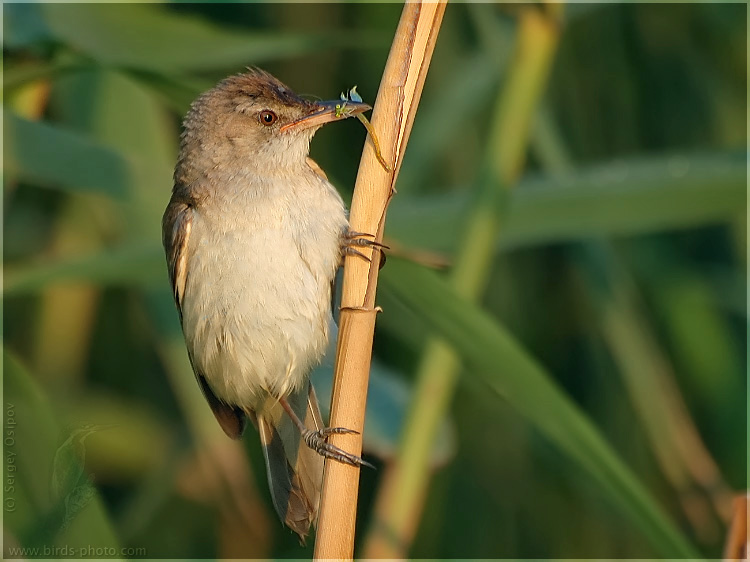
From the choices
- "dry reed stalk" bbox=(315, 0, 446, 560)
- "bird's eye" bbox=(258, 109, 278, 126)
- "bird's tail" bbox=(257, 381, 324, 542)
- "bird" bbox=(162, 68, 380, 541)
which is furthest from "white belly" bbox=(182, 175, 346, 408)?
"dry reed stalk" bbox=(315, 0, 446, 560)

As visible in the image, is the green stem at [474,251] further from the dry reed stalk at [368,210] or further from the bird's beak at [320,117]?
the dry reed stalk at [368,210]

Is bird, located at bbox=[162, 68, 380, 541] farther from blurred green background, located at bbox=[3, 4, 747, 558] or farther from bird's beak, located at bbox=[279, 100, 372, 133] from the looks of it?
blurred green background, located at bbox=[3, 4, 747, 558]

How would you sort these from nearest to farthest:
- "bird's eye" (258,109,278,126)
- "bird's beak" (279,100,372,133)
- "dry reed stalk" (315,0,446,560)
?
"dry reed stalk" (315,0,446,560)
"bird's beak" (279,100,372,133)
"bird's eye" (258,109,278,126)

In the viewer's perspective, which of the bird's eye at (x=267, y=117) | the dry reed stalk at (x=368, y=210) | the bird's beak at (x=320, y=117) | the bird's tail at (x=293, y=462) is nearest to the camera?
the dry reed stalk at (x=368, y=210)

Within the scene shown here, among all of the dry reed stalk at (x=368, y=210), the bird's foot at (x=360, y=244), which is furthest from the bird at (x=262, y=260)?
the dry reed stalk at (x=368, y=210)

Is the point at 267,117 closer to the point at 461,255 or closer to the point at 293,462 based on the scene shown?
the point at 461,255

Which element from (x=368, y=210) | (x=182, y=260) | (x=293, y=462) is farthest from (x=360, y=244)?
(x=293, y=462)
